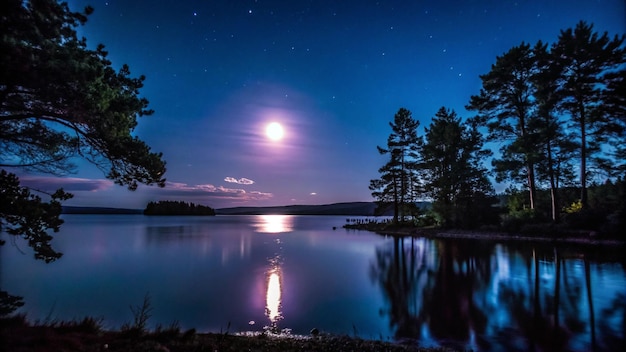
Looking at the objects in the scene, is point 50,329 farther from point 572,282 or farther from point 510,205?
point 510,205

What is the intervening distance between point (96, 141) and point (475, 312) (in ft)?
41.4

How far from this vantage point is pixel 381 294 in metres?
13.8

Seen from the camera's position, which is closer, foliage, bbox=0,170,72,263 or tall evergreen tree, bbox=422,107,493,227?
foliage, bbox=0,170,72,263

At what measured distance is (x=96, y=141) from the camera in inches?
316

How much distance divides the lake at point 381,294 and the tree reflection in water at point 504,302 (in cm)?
4

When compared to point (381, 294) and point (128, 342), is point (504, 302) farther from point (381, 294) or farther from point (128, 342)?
point (128, 342)

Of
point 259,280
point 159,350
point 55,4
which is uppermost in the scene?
point 55,4

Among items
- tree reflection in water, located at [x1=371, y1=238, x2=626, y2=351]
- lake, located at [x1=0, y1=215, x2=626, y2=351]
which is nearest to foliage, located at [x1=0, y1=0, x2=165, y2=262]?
lake, located at [x1=0, y1=215, x2=626, y2=351]

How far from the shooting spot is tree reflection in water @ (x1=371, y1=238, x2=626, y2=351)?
8.03m

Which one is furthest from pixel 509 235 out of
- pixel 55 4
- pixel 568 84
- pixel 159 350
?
pixel 55 4

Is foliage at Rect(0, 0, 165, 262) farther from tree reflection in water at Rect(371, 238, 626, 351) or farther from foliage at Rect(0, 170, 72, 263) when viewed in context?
tree reflection in water at Rect(371, 238, 626, 351)

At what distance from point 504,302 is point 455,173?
28.0 m

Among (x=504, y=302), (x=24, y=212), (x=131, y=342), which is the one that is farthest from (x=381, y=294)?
(x=24, y=212)

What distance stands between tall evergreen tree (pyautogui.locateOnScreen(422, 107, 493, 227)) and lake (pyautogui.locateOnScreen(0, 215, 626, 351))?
1171cm
